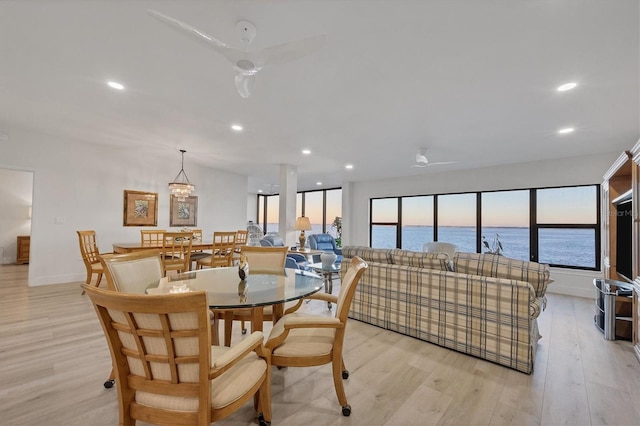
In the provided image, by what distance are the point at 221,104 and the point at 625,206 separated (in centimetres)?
468

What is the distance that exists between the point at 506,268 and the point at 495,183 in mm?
4157

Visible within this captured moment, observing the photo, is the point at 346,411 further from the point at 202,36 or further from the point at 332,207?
the point at 332,207

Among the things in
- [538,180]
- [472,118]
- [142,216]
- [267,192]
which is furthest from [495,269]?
[267,192]

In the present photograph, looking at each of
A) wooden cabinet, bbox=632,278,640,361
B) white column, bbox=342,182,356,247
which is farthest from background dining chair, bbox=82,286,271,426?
white column, bbox=342,182,356,247

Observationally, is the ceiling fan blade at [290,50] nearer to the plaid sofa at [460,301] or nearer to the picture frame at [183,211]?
the plaid sofa at [460,301]

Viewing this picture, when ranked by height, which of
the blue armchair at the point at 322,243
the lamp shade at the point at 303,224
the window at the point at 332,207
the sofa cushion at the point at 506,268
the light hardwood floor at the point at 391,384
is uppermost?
the window at the point at 332,207

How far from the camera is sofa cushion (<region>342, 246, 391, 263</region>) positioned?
3.19 m

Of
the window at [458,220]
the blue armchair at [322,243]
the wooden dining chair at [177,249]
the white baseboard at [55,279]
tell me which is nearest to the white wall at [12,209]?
the white baseboard at [55,279]

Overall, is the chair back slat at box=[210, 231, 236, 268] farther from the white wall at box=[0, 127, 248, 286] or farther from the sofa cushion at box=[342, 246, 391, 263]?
the sofa cushion at box=[342, 246, 391, 263]

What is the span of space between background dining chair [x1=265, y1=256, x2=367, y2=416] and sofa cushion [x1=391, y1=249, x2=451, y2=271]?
4.36 feet

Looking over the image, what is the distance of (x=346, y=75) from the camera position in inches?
98.2

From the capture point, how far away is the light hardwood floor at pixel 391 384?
1703 millimetres

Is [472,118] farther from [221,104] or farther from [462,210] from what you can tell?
[462,210]

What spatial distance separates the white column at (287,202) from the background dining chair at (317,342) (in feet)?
14.8
